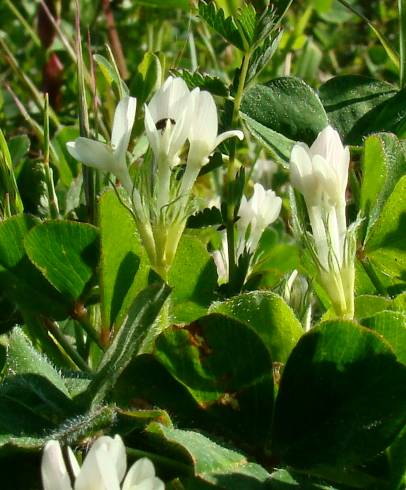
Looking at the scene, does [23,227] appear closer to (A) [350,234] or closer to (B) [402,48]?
(A) [350,234]

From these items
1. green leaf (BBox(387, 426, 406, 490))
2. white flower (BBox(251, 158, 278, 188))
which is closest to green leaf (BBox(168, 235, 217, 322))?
green leaf (BBox(387, 426, 406, 490))

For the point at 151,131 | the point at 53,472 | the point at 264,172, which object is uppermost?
the point at 151,131

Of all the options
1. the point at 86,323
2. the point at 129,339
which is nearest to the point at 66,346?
the point at 86,323

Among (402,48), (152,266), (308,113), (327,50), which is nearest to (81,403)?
(152,266)

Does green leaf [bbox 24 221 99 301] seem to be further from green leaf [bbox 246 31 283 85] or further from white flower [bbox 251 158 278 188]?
white flower [bbox 251 158 278 188]

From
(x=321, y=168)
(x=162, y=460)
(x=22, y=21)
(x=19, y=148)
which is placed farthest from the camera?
(x=22, y=21)

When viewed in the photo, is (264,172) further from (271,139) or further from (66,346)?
(66,346)
